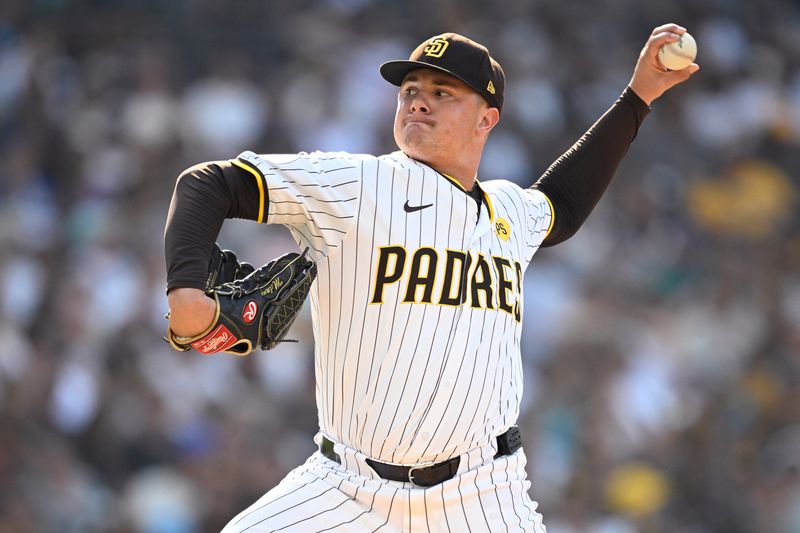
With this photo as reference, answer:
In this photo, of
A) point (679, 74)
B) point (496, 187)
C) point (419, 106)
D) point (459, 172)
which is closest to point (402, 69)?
point (419, 106)

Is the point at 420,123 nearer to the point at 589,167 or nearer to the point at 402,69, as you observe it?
the point at 402,69

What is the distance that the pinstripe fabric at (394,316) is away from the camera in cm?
280

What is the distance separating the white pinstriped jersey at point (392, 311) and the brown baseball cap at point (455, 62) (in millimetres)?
338

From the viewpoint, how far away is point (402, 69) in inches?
124

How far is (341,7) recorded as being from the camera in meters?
7.93

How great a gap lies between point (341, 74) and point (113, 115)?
60.6 inches

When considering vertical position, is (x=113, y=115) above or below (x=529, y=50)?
below

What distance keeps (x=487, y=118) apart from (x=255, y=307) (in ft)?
3.50

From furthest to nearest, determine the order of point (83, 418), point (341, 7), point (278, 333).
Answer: point (341, 7), point (83, 418), point (278, 333)

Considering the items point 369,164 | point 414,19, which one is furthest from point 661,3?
point 369,164

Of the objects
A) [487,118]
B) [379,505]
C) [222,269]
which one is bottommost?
[379,505]

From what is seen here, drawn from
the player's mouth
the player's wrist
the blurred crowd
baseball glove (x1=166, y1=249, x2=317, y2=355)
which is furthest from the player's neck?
the blurred crowd

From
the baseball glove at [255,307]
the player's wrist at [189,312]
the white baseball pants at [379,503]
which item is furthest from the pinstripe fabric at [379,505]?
the player's wrist at [189,312]

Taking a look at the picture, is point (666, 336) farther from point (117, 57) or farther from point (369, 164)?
point (369, 164)
